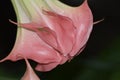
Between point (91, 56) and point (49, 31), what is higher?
point (49, 31)

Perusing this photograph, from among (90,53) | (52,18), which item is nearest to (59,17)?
(52,18)

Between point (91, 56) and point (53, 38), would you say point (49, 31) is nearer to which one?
point (53, 38)

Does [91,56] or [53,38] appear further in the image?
[91,56]

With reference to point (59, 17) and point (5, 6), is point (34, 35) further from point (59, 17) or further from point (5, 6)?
point (5, 6)

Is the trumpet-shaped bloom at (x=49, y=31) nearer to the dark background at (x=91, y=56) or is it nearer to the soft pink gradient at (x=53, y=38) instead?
the soft pink gradient at (x=53, y=38)

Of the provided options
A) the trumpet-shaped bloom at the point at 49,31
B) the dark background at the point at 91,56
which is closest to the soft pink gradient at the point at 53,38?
the trumpet-shaped bloom at the point at 49,31

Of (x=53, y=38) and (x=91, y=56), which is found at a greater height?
(x=53, y=38)

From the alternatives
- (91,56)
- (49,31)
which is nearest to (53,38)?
(49,31)
